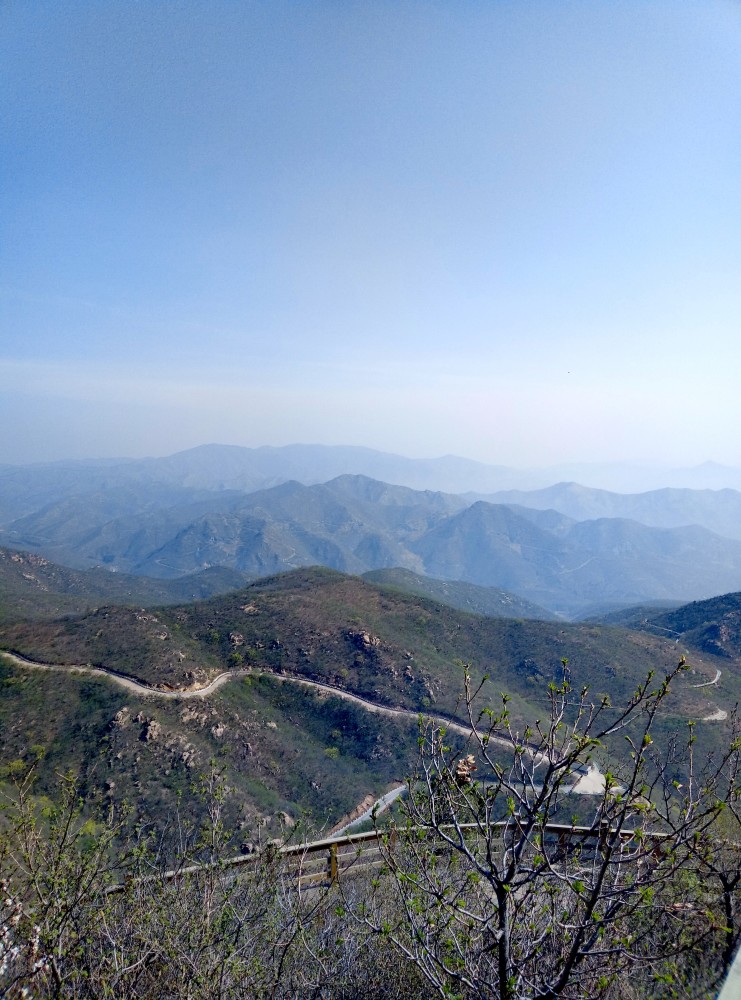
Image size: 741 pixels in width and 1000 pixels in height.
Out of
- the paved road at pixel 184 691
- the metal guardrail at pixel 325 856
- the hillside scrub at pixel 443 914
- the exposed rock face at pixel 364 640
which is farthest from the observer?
the exposed rock face at pixel 364 640

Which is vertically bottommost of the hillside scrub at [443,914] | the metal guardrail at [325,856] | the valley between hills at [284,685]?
the valley between hills at [284,685]

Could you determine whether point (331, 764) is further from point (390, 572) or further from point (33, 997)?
point (390, 572)

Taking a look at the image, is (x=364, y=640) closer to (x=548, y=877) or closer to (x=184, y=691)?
(x=184, y=691)

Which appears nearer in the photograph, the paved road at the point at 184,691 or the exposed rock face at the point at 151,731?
the exposed rock face at the point at 151,731

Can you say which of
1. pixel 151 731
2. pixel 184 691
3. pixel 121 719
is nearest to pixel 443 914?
pixel 151 731

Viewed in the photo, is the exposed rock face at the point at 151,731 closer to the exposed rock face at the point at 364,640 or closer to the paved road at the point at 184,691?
the paved road at the point at 184,691

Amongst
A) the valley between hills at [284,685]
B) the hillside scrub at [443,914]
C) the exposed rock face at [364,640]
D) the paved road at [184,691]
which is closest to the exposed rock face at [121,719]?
the valley between hills at [284,685]

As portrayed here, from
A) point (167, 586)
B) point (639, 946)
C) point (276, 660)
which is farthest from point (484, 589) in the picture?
point (639, 946)

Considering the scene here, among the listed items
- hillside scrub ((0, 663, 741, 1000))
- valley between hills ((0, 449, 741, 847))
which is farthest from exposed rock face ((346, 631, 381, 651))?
hillside scrub ((0, 663, 741, 1000))
